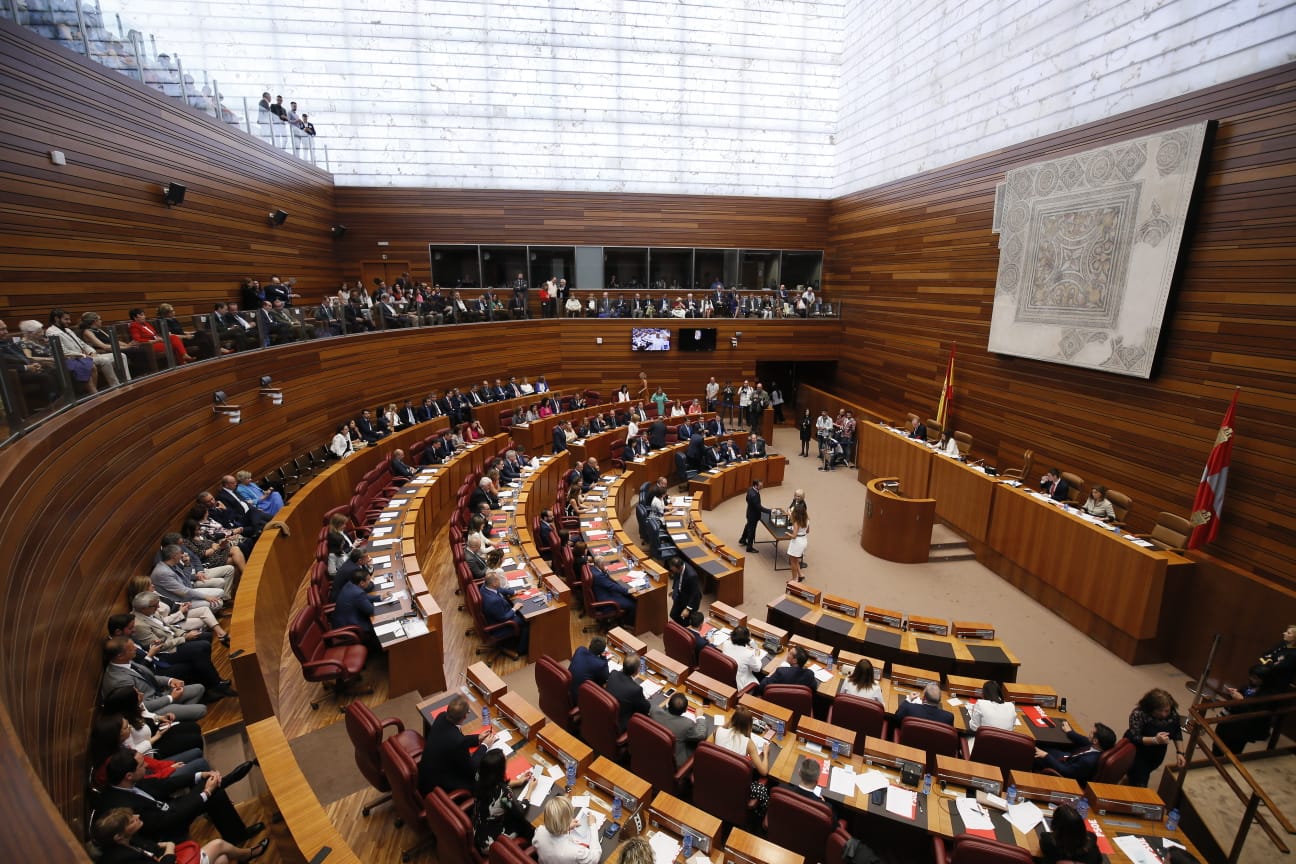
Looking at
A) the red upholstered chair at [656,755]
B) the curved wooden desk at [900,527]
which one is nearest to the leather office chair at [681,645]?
the red upholstered chair at [656,755]

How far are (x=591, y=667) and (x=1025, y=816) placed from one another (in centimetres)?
318

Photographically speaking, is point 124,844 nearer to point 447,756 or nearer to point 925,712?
point 447,756

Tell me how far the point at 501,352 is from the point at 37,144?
31.7 feet

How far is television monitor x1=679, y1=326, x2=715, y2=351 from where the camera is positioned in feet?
59.7

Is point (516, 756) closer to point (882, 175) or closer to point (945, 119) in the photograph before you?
point (945, 119)

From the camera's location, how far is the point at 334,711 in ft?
17.2

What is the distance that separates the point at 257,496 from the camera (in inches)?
288

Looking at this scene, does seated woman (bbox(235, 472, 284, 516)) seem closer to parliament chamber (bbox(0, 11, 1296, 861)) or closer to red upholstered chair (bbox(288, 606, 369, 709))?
parliament chamber (bbox(0, 11, 1296, 861))

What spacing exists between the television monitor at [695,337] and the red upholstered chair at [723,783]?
1484 centimetres

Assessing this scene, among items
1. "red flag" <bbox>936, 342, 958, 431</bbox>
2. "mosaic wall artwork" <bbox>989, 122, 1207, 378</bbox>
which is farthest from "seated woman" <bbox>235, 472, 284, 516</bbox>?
"red flag" <bbox>936, 342, 958, 431</bbox>

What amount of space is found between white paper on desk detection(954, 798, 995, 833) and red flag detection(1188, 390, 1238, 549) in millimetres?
5864

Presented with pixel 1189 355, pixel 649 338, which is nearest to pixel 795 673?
pixel 1189 355

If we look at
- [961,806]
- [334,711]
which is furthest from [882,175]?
[334,711]

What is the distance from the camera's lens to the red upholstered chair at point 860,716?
4.84 metres
